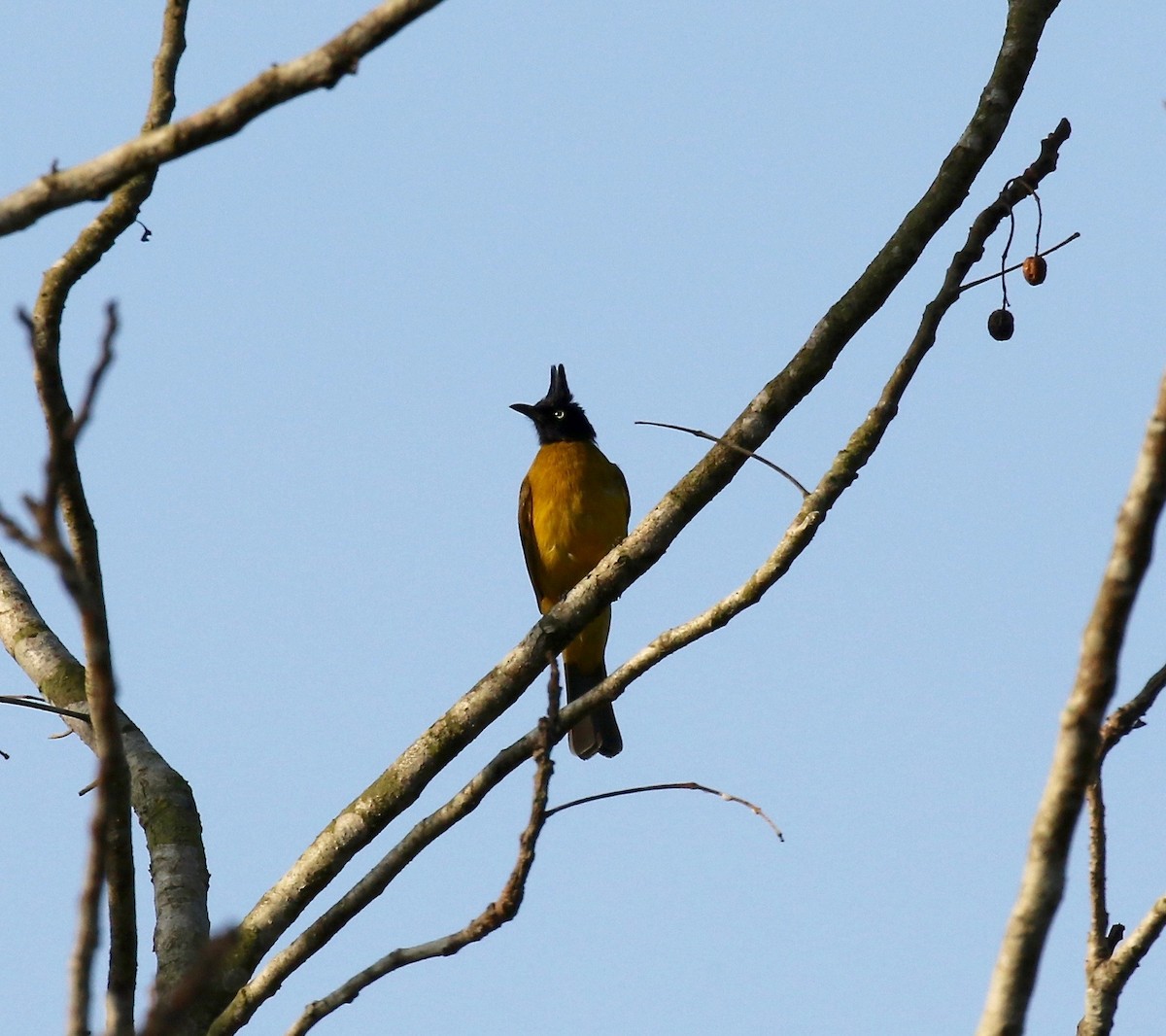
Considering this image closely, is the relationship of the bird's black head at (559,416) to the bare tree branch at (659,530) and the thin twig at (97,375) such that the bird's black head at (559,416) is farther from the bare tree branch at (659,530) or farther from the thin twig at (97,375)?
the thin twig at (97,375)

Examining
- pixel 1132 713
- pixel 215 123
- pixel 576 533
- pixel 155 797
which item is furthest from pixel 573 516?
pixel 215 123

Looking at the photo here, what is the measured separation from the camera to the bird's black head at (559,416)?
11.1m

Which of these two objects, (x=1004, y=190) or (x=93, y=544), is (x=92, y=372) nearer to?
(x=93, y=544)

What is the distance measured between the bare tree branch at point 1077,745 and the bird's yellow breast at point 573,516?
7.80m

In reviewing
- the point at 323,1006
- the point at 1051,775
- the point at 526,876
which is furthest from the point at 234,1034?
the point at 1051,775

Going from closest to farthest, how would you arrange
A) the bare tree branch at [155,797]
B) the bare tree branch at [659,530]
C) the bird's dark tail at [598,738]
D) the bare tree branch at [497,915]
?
the bare tree branch at [497,915], the bare tree branch at [659,530], the bare tree branch at [155,797], the bird's dark tail at [598,738]

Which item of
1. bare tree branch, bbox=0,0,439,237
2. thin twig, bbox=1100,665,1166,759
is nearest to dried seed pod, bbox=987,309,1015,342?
thin twig, bbox=1100,665,1166,759

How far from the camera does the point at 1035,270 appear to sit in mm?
4812

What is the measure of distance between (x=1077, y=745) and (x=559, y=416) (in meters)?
9.04

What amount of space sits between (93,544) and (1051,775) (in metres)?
2.27

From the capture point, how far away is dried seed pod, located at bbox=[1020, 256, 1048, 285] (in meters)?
4.81

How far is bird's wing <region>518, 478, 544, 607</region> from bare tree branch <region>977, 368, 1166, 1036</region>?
8079 millimetres

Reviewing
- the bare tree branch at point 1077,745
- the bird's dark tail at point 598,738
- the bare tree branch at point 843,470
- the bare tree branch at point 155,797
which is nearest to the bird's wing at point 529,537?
the bird's dark tail at point 598,738

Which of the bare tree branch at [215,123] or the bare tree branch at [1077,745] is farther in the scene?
the bare tree branch at [215,123]
